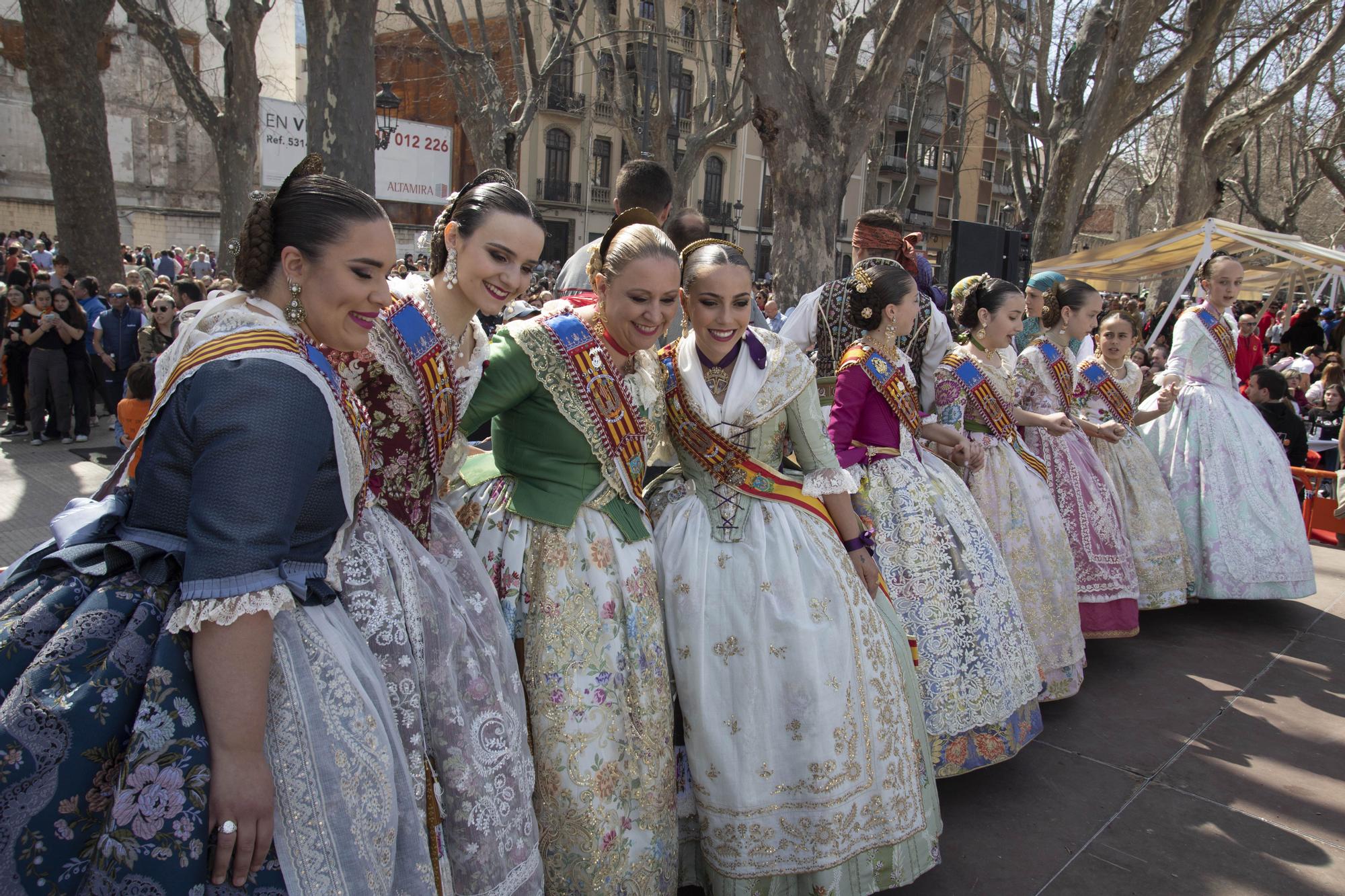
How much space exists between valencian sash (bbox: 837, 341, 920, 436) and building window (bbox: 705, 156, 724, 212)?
32.1m

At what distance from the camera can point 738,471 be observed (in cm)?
277

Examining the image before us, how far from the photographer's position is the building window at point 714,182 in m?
34.6

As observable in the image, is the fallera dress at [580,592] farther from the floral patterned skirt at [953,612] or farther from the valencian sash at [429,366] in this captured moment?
the floral patterned skirt at [953,612]

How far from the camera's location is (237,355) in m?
1.54

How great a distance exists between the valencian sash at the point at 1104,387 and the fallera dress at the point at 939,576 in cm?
190

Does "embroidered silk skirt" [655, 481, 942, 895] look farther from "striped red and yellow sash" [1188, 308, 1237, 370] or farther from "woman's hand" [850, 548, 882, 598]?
"striped red and yellow sash" [1188, 308, 1237, 370]

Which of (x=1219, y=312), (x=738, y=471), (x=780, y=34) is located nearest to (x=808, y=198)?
(x=780, y=34)

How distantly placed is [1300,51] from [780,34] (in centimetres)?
1381

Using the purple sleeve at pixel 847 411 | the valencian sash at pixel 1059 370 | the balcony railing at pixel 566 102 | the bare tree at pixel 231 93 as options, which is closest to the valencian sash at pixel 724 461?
the purple sleeve at pixel 847 411

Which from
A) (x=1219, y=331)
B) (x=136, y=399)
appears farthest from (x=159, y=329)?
(x=1219, y=331)

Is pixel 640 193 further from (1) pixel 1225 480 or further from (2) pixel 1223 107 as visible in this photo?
(2) pixel 1223 107

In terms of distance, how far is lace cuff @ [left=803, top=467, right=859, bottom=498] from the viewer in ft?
9.25

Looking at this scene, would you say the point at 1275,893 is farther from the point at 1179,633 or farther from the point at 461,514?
the point at 461,514

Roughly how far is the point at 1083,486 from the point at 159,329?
866cm
